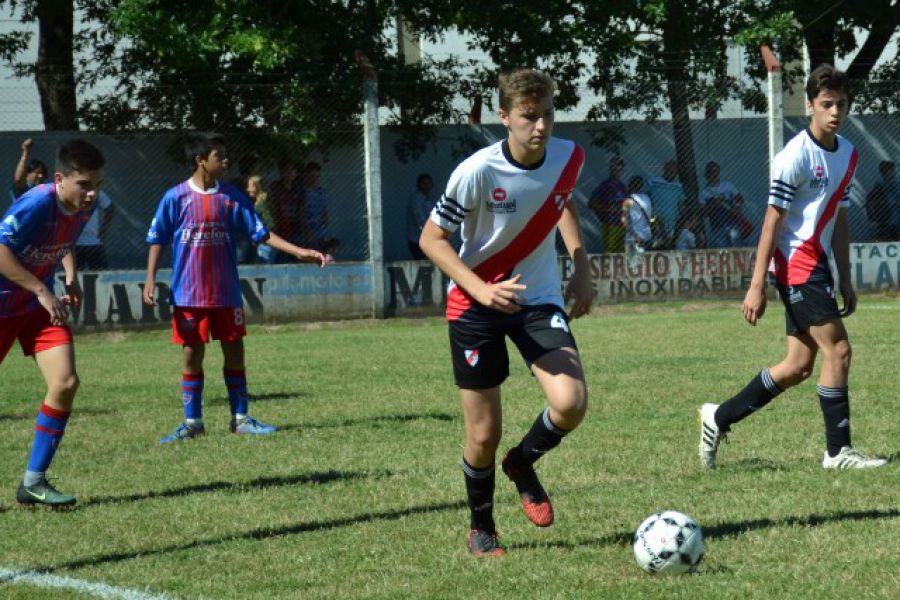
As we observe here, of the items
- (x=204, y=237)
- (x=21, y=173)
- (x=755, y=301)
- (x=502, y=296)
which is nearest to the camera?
(x=502, y=296)

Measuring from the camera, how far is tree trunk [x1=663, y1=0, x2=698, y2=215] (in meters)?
18.8

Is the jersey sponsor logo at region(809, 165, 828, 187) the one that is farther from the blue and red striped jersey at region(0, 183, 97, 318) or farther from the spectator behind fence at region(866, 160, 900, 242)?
the spectator behind fence at region(866, 160, 900, 242)

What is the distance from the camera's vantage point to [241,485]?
285 inches

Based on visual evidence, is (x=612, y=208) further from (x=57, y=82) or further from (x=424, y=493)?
(x=424, y=493)

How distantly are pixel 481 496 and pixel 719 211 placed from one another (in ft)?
47.0

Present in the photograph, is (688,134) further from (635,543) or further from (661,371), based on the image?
(635,543)

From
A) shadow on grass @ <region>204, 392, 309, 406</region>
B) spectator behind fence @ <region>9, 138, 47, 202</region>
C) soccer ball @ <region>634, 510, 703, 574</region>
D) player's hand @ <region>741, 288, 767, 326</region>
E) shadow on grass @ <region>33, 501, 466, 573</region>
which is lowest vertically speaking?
shadow on grass @ <region>204, 392, 309, 406</region>

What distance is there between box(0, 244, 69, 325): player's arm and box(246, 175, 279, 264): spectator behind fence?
1003cm

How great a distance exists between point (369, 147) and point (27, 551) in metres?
12.3

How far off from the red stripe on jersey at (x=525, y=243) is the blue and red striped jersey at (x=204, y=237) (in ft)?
13.1

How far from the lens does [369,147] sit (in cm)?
1775

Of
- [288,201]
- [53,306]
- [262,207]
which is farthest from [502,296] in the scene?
[288,201]

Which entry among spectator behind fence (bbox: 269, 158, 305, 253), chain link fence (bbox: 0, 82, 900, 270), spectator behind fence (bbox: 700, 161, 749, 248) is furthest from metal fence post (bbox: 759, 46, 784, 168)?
spectator behind fence (bbox: 269, 158, 305, 253)

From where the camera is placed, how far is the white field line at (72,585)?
500 cm
